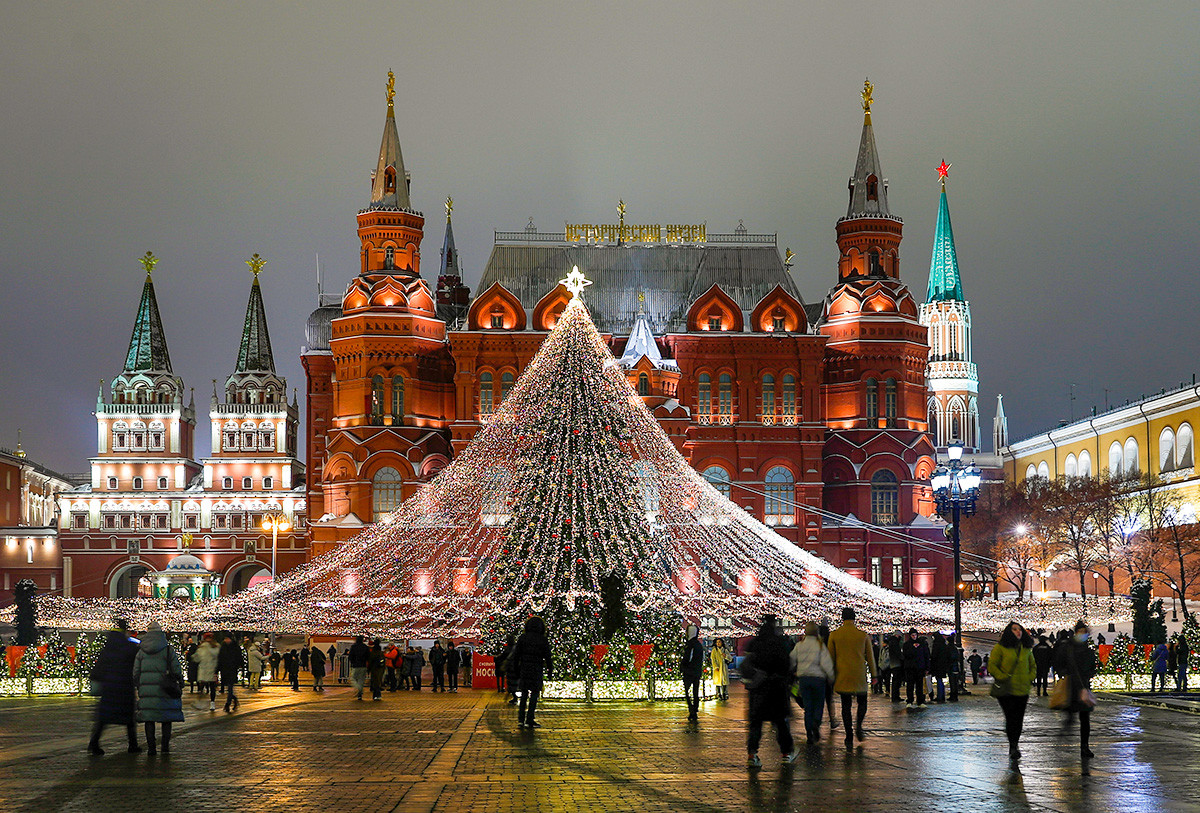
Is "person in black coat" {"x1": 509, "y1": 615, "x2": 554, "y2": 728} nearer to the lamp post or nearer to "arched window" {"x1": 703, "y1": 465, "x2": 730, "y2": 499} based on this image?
the lamp post

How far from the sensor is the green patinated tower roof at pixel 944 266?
417 ft

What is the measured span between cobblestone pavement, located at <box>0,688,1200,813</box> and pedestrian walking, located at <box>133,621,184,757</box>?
0.42m

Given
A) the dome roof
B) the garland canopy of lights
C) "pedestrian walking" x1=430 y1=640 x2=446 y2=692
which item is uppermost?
the dome roof

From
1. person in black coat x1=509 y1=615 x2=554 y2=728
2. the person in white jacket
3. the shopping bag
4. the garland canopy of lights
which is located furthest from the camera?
the garland canopy of lights

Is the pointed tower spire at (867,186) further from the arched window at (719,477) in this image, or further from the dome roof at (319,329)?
the dome roof at (319,329)

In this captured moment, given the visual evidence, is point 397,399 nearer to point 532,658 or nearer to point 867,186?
point 867,186

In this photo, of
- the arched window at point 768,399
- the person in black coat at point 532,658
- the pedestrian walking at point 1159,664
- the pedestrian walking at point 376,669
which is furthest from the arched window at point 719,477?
the person in black coat at point 532,658

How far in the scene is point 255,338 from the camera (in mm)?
105938

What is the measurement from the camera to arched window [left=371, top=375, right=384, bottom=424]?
6538 cm

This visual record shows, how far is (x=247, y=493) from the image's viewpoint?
99438 mm

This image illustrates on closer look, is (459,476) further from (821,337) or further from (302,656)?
(821,337)

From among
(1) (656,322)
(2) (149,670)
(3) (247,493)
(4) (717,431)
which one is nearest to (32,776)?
(2) (149,670)

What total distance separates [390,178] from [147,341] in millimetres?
43834

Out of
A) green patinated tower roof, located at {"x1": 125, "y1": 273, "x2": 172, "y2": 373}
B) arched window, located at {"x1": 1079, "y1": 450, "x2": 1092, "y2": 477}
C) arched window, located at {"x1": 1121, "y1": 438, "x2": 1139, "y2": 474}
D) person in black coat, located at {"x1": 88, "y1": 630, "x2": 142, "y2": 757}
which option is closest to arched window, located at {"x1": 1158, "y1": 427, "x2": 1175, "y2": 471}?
arched window, located at {"x1": 1121, "y1": 438, "x2": 1139, "y2": 474}
